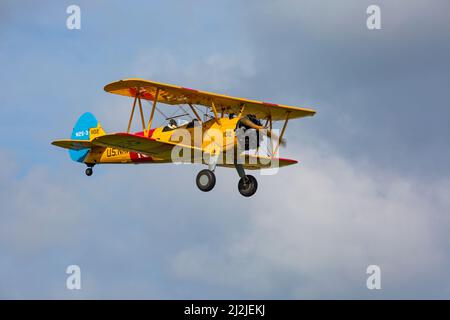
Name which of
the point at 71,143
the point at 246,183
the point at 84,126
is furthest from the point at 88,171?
the point at 246,183

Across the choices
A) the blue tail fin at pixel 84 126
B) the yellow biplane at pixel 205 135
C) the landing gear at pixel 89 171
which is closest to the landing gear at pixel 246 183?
the yellow biplane at pixel 205 135

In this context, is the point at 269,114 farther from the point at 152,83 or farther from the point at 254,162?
the point at 152,83

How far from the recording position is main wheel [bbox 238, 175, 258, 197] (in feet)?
90.8

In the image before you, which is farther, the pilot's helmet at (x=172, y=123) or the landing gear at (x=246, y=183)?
the landing gear at (x=246, y=183)

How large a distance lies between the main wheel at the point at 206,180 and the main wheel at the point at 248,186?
178 centimetres

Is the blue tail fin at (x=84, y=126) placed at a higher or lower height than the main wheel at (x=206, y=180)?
higher

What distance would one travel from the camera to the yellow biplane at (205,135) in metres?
26.1

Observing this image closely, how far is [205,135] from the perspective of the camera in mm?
26812

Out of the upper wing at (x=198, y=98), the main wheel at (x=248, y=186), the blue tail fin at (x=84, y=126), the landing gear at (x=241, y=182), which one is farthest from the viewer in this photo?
the blue tail fin at (x=84, y=126)

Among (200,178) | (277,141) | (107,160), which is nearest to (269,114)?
(277,141)

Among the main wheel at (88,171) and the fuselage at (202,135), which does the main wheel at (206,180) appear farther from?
the main wheel at (88,171)

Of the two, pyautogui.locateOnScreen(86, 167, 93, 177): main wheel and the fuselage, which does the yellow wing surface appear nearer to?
the fuselage

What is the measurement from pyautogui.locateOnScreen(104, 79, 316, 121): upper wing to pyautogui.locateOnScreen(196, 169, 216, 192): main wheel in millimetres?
2267
